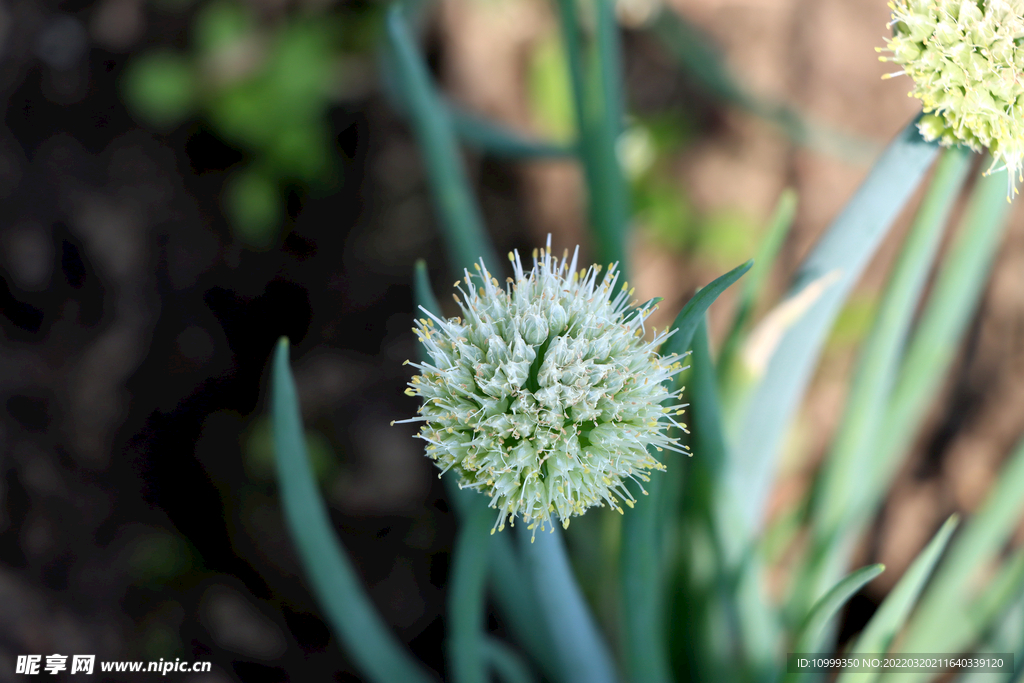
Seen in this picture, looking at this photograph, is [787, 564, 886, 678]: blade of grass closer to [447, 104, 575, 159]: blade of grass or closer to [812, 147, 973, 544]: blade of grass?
[812, 147, 973, 544]: blade of grass

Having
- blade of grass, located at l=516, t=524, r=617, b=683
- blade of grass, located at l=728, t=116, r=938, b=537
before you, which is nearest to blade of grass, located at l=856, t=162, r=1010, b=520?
blade of grass, located at l=728, t=116, r=938, b=537

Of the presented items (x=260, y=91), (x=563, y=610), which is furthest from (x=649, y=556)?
(x=260, y=91)

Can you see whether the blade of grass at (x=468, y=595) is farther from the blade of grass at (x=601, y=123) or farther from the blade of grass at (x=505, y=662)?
the blade of grass at (x=601, y=123)

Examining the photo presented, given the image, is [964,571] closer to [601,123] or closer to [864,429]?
[864,429]

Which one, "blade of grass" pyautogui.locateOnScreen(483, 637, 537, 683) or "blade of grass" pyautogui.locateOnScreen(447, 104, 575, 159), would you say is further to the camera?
"blade of grass" pyautogui.locateOnScreen(447, 104, 575, 159)

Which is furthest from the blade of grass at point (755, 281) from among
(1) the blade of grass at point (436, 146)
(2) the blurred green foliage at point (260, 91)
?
Answer: (2) the blurred green foliage at point (260, 91)

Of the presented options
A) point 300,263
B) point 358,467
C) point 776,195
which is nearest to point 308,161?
point 300,263
